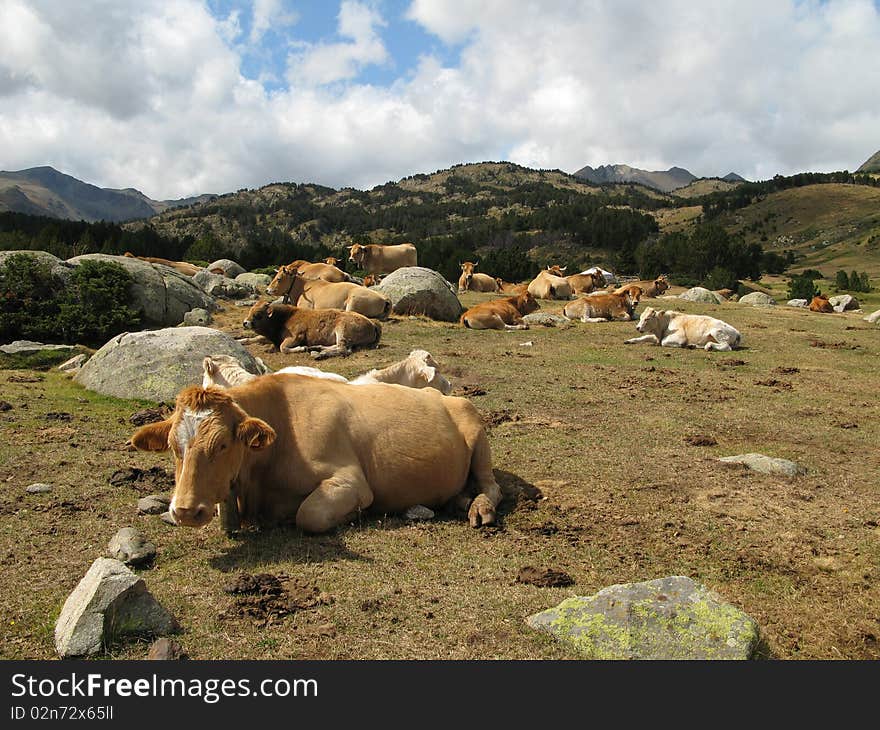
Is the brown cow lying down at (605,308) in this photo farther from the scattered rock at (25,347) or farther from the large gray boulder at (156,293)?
the scattered rock at (25,347)

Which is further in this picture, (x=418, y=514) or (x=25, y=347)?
(x=25, y=347)

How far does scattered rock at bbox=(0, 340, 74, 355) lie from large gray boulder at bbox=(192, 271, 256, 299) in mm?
12125

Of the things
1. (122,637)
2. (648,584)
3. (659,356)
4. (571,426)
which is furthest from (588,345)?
(122,637)

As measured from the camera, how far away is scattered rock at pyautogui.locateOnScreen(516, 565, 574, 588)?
5301 mm

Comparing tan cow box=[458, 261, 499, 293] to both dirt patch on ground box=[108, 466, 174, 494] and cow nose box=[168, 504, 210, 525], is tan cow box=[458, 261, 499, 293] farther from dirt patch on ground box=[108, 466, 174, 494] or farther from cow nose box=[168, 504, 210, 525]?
cow nose box=[168, 504, 210, 525]

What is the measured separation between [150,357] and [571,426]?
8043mm

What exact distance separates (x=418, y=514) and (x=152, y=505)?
2.69 meters

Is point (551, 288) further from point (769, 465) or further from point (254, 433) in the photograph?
point (254, 433)

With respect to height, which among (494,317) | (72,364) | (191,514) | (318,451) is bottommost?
(191,514)

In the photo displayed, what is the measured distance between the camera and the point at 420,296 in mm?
24453

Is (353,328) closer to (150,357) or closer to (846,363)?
(150,357)

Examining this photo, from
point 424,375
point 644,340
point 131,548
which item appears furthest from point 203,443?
point 644,340

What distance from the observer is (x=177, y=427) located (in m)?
5.54

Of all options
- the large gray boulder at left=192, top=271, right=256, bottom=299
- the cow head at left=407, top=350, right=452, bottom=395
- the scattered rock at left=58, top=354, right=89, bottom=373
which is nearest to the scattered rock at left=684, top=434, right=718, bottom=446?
the cow head at left=407, top=350, right=452, bottom=395
